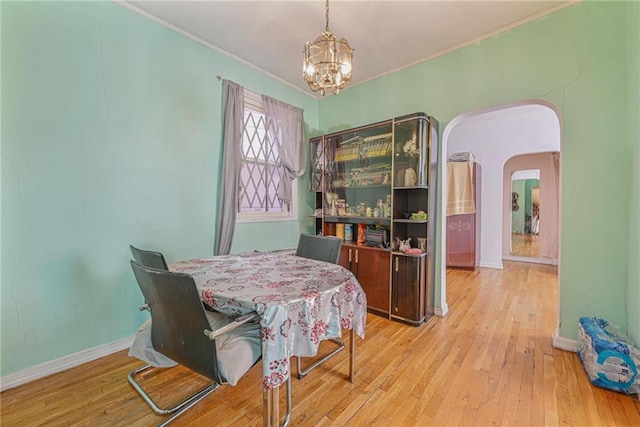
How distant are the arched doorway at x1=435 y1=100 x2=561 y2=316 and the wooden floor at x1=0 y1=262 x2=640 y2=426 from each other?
109 inches

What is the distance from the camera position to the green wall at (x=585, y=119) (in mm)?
1881

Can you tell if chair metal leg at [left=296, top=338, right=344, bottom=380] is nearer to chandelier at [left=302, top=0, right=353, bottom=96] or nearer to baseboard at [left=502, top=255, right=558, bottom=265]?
chandelier at [left=302, top=0, right=353, bottom=96]

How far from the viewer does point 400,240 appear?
9.07 feet

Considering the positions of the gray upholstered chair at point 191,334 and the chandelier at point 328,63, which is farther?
the chandelier at point 328,63

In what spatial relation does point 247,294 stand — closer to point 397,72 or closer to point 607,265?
point 607,265

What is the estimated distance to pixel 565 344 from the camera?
209 cm

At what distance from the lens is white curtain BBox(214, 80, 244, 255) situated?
8.67ft

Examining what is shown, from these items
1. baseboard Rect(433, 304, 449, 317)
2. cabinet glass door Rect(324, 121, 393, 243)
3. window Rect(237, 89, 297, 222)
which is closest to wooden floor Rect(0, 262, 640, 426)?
baseboard Rect(433, 304, 449, 317)

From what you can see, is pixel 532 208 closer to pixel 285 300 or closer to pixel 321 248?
pixel 321 248

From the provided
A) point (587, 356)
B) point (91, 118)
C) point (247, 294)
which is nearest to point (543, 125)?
point (587, 356)

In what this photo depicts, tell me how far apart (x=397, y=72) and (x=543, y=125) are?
125 inches

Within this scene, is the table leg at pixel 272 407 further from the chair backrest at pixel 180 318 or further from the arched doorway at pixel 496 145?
the arched doorway at pixel 496 145

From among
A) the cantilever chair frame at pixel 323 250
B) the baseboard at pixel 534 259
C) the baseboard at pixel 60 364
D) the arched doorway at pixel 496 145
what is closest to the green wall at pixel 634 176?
the cantilever chair frame at pixel 323 250

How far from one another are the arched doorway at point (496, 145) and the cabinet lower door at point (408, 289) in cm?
267
